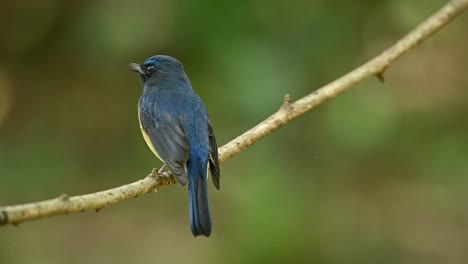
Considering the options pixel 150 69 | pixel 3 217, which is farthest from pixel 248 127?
pixel 3 217

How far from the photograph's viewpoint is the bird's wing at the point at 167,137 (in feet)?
14.7

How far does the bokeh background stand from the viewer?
22.8 feet

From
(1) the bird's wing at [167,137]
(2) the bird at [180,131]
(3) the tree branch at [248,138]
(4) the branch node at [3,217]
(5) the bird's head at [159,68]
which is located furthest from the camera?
(5) the bird's head at [159,68]

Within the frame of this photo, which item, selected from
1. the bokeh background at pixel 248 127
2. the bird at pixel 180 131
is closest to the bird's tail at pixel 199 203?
the bird at pixel 180 131

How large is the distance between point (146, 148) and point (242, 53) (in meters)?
1.57

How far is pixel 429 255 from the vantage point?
26.4 feet

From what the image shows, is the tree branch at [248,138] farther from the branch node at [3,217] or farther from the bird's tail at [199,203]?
the bird's tail at [199,203]

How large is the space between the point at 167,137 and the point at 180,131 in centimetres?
10

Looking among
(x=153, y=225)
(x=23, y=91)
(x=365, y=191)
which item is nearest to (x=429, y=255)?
(x=365, y=191)

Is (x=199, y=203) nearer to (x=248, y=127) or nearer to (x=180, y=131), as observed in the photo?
(x=180, y=131)

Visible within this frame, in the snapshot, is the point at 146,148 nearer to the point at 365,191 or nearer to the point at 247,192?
the point at 247,192

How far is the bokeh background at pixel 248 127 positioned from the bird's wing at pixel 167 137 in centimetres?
180

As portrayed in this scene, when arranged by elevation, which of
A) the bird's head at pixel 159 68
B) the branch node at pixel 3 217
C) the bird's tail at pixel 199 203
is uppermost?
the bird's head at pixel 159 68

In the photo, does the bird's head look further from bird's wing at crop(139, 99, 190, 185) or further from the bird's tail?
the bird's tail
